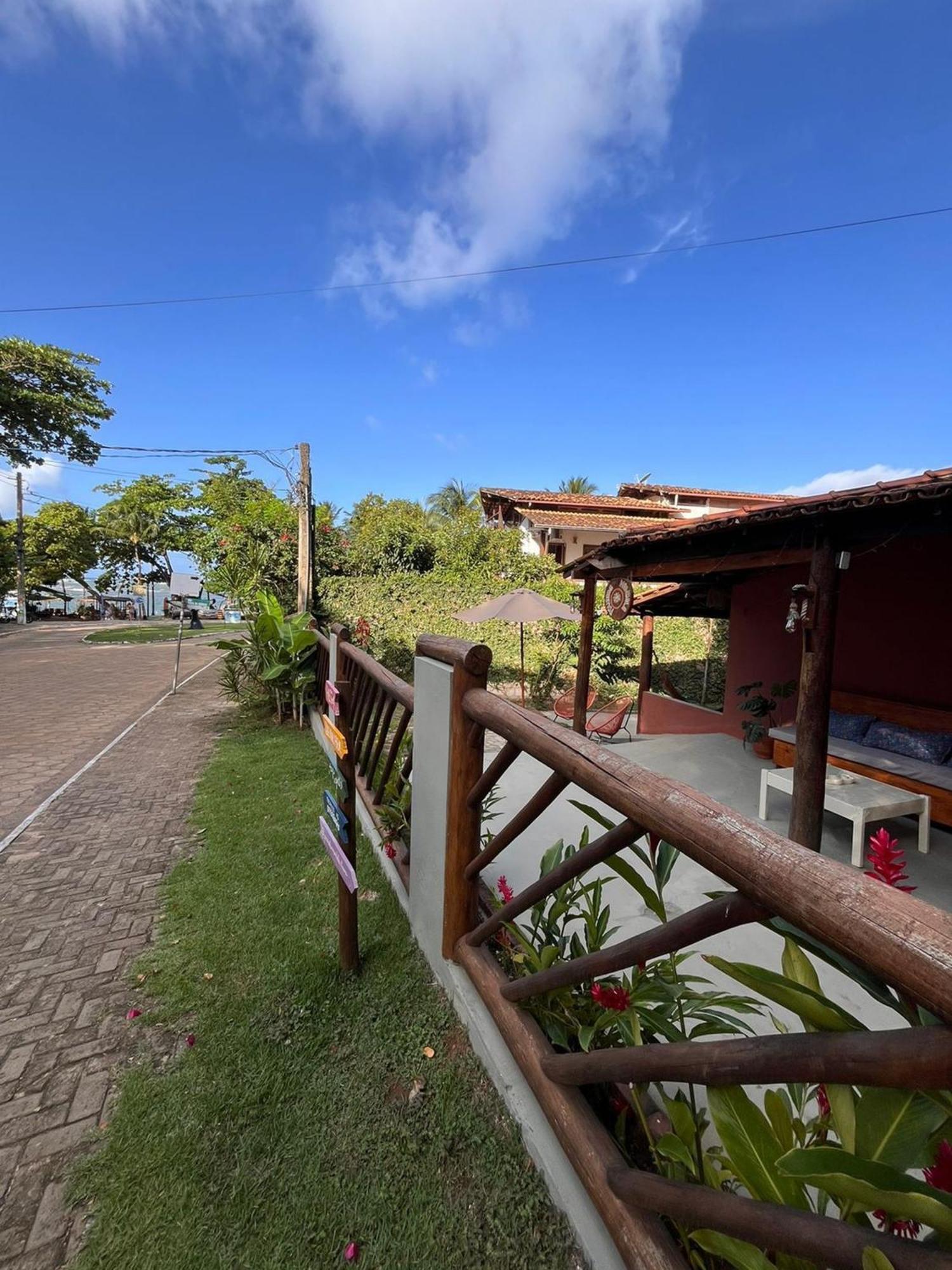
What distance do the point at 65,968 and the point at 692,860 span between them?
3.00 meters

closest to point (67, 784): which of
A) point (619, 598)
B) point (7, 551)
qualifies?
point (619, 598)

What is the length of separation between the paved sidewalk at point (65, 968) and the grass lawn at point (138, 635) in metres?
14.1

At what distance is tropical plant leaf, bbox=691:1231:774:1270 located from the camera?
0.85 metres

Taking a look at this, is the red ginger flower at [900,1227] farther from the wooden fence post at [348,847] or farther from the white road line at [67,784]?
the white road line at [67,784]

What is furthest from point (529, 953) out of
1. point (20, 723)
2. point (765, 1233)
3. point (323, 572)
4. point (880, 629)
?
point (323, 572)

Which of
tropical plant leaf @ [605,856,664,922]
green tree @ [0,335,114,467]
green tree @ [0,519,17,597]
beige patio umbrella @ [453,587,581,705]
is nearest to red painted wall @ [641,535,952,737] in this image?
beige patio umbrella @ [453,587,581,705]

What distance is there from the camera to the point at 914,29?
6.22m

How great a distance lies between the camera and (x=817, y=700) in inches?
Result: 148

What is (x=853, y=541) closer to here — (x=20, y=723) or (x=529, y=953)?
(x=529, y=953)

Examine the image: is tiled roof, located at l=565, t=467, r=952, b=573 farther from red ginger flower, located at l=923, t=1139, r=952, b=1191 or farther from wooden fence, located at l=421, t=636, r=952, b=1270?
red ginger flower, located at l=923, t=1139, r=952, b=1191

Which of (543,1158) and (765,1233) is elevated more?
(765,1233)

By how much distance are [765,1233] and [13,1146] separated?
7.56 feet

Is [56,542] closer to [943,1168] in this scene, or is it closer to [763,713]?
[763,713]

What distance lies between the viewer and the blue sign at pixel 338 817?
2174mm
